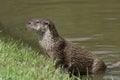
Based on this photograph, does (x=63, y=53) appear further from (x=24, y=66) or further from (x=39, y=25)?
(x=24, y=66)

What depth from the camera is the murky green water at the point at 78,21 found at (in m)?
10.3

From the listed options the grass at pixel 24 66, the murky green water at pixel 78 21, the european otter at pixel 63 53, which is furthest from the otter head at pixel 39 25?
the murky green water at pixel 78 21

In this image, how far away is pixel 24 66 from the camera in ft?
23.7

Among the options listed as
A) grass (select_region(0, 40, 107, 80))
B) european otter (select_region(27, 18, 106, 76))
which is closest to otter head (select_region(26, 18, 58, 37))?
european otter (select_region(27, 18, 106, 76))

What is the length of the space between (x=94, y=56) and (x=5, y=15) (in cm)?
543

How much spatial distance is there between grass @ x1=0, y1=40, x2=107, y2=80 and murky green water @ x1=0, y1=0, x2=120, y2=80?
1534 millimetres

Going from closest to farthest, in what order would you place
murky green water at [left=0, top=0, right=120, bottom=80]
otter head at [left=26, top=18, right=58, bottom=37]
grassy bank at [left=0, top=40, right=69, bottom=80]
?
grassy bank at [left=0, top=40, right=69, bottom=80] < otter head at [left=26, top=18, right=58, bottom=37] < murky green water at [left=0, top=0, right=120, bottom=80]

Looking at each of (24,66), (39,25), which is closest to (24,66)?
(24,66)

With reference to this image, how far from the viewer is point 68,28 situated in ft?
39.9

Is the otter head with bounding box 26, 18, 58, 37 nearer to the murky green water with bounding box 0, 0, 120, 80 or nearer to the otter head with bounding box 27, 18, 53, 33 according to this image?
the otter head with bounding box 27, 18, 53, 33

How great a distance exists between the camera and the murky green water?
10.3 metres

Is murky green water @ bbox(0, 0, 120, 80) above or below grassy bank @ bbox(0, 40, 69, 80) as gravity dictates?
below

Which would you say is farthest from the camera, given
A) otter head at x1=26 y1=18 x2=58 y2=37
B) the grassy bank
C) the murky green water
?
the murky green water

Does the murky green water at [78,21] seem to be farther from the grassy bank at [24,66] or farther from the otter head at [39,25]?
the grassy bank at [24,66]
